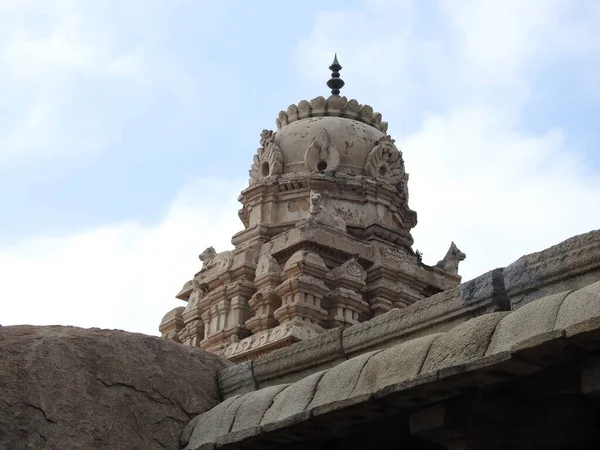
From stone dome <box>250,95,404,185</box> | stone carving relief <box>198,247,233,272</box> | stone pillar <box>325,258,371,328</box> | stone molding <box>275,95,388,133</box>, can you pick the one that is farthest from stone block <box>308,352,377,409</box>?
stone molding <box>275,95,388,133</box>

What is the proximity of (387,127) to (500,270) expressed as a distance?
18783mm

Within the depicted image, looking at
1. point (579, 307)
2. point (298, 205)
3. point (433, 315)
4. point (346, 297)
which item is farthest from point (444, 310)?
point (298, 205)

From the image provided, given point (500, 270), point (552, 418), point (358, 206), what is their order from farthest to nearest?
point (358, 206) → point (500, 270) → point (552, 418)

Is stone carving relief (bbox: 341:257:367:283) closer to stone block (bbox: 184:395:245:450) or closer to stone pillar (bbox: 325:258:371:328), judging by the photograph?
stone pillar (bbox: 325:258:371:328)

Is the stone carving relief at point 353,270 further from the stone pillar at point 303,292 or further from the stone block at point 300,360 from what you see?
the stone block at point 300,360

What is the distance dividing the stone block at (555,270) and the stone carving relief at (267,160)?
17.1 metres

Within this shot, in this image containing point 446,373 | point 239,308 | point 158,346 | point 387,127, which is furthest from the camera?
point 387,127

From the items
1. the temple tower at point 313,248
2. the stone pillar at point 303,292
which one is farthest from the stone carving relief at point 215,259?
the stone pillar at point 303,292

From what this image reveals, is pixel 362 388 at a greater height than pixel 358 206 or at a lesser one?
lesser

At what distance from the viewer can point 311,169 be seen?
70.6 ft

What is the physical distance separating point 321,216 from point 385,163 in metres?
3.16

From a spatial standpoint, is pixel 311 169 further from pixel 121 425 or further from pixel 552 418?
pixel 552 418

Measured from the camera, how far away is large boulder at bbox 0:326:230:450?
5492 mm

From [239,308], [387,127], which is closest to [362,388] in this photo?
[239,308]
